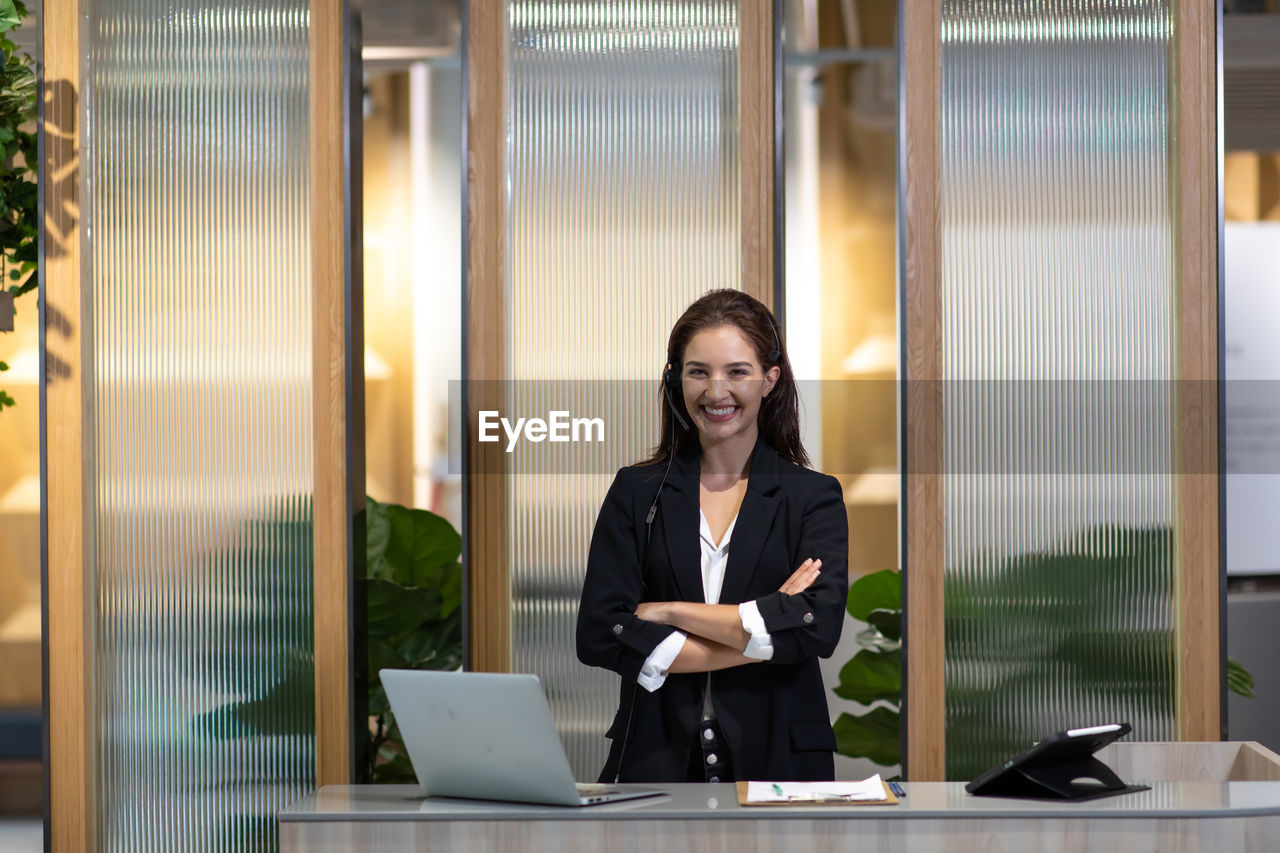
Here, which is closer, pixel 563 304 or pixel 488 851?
pixel 488 851

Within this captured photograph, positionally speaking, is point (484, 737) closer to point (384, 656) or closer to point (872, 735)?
point (384, 656)

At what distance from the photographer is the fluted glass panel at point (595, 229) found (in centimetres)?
338

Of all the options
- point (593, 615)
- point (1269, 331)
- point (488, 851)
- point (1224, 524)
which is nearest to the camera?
point (488, 851)

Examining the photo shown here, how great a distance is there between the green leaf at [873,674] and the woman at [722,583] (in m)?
1.29

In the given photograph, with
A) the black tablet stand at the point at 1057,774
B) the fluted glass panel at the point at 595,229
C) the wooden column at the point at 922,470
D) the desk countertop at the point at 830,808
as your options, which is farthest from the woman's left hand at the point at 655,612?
the wooden column at the point at 922,470

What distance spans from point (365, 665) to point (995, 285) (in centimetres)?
197

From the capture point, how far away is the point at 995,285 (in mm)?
3355

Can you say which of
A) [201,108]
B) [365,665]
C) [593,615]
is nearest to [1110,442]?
[593,615]

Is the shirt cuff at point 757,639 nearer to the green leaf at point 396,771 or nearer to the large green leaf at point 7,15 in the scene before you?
the green leaf at point 396,771

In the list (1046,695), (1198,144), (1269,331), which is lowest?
(1046,695)

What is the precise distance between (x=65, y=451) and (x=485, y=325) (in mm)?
1175

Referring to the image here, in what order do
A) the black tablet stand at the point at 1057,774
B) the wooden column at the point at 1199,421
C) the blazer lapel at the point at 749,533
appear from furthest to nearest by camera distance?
the wooden column at the point at 1199,421 → the blazer lapel at the point at 749,533 → the black tablet stand at the point at 1057,774

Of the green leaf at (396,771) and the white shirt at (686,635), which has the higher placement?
the white shirt at (686,635)

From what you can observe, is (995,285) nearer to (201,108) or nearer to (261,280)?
(261,280)
